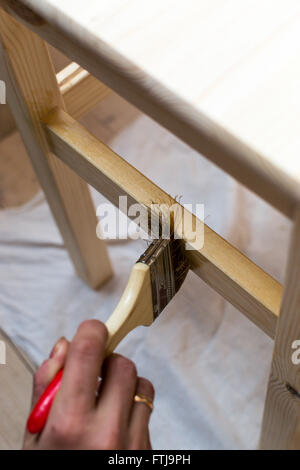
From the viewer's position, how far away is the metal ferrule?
0.40 metres

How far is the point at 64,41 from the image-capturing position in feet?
1.05

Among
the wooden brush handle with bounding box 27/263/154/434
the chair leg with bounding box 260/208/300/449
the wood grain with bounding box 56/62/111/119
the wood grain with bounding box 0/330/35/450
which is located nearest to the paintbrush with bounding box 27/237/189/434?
the wooden brush handle with bounding box 27/263/154/434

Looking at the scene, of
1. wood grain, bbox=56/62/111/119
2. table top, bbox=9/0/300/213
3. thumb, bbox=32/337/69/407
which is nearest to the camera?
table top, bbox=9/0/300/213

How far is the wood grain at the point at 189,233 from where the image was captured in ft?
1.24

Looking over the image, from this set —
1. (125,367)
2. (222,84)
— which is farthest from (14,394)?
(222,84)

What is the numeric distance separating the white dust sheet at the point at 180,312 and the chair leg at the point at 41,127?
10cm

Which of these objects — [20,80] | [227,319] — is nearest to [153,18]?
[20,80]

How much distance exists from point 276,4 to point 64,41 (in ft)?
0.47

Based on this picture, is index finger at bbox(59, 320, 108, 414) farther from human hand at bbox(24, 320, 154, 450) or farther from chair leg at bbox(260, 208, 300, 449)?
chair leg at bbox(260, 208, 300, 449)

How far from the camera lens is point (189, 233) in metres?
0.40

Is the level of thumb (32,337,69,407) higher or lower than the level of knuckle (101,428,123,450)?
higher

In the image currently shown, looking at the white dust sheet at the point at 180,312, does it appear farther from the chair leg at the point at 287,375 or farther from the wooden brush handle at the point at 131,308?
the wooden brush handle at the point at 131,308

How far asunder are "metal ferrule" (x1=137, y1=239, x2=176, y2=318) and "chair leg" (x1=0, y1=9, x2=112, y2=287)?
206 mm
